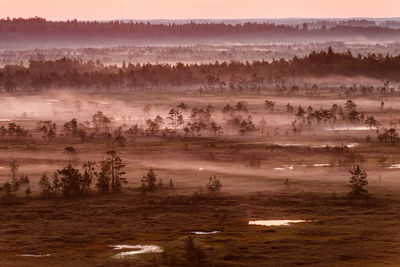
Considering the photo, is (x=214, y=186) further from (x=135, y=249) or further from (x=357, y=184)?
(x=135, y=249)

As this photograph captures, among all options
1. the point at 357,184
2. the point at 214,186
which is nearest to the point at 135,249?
the point at 214,186

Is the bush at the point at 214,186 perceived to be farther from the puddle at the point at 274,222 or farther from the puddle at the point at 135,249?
the puddle at the point at 135,249

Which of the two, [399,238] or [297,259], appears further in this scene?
[399,238]

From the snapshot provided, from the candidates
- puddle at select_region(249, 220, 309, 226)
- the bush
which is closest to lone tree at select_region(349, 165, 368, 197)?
puddle at select_region(249, 220, 309, 226)

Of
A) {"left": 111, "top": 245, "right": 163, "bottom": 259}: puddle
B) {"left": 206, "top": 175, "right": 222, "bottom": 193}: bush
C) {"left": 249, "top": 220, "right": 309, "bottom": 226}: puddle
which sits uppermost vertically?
{"left": 206, "top": 175, "right": 222, "bottom": 193}: bush

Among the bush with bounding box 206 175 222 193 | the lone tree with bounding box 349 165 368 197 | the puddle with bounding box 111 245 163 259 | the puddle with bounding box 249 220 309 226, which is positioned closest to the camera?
the puddle with bounding box 111 245 163 259

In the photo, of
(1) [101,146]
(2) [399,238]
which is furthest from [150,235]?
(1) [101,146]

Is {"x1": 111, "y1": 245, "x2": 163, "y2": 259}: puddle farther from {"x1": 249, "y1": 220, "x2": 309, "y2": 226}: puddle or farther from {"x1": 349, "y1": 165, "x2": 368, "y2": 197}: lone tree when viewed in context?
{"x1": 349, "y1": 165, "x2": 368, "y2": 197}: lone tree

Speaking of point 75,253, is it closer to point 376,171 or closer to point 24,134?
point 376,171
